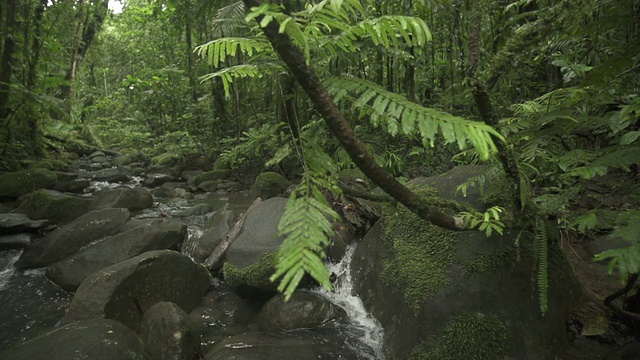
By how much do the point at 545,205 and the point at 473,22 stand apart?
1273mm

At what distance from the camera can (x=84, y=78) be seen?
25.8 m

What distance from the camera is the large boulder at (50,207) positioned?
703 cm

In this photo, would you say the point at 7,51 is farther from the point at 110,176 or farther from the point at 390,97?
the point at 390,97

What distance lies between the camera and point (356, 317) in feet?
13.4

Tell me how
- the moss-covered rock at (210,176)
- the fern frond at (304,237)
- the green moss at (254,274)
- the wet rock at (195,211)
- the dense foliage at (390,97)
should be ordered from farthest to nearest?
the moss-covered rock at (210,176) → the wet rock at (195,211) → the green moss at (254,274) → the dense foliage at (390,97) → the fern frond at (304,237)

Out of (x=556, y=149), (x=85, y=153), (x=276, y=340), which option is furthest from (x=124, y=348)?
(x=85, y=153)

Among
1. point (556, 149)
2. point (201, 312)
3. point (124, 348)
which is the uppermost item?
point (556, 149)

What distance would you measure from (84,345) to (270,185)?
599 centimetres

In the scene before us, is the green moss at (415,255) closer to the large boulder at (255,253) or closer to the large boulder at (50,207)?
the large boulder at (255,253)

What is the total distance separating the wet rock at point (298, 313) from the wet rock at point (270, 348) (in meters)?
0.20

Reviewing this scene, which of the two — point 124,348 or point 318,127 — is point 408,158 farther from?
point 124,348

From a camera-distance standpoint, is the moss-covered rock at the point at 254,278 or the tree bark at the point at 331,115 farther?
the moss-covered rock at the point at 254,278

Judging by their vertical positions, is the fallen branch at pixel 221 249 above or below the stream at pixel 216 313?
above

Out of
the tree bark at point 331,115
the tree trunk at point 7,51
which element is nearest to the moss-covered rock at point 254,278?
the tree bark at point 331,115
